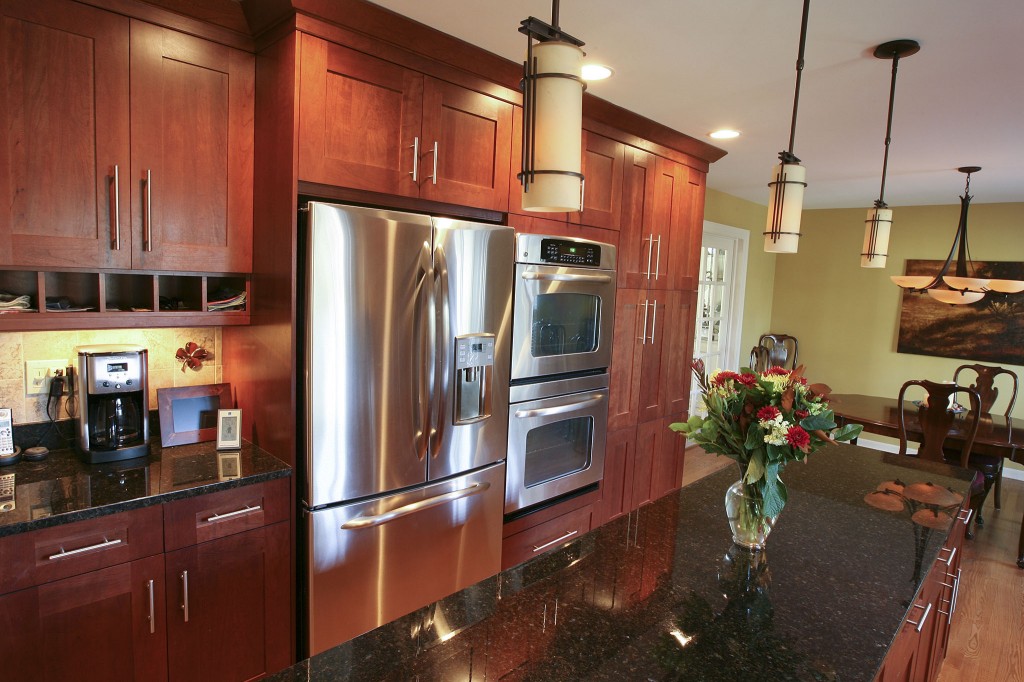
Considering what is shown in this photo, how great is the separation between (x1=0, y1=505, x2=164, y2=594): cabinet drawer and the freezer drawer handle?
0.56 metres

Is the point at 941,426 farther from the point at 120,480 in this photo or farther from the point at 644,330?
the point at 120,480

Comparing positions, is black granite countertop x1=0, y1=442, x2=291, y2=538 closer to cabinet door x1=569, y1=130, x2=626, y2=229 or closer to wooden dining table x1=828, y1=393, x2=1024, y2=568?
cabinet door x1=569, y1=130, x2=626, y2=229

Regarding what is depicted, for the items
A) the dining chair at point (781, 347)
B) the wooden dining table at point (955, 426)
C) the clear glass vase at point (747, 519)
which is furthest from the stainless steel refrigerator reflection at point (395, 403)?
the dining chair at point (781, 347)

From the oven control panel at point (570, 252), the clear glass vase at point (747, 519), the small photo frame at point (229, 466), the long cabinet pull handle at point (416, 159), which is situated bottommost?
the small photo frame at point (229, 466)

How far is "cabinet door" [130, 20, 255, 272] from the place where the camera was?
5.70 feet

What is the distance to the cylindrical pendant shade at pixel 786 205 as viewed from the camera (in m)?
1.58

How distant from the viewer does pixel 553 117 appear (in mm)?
965

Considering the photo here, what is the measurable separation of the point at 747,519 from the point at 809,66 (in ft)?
5.62

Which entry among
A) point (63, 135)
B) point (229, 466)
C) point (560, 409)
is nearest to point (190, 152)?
point (63, 135)

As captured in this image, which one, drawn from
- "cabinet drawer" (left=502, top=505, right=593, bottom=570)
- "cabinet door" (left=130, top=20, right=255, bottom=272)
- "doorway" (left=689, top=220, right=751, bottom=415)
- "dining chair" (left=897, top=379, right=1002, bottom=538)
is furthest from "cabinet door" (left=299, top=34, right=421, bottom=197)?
"doorway" (left=689, top=220, right=751, bottom=415)

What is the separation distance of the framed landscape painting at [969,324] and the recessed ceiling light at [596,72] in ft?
15.2

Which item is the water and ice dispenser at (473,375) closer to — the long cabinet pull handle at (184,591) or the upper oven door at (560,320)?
the upper oven door at (560,320)

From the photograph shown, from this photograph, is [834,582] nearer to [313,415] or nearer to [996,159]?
[313,415]

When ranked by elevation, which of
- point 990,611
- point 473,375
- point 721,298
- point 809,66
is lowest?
point 990,611
